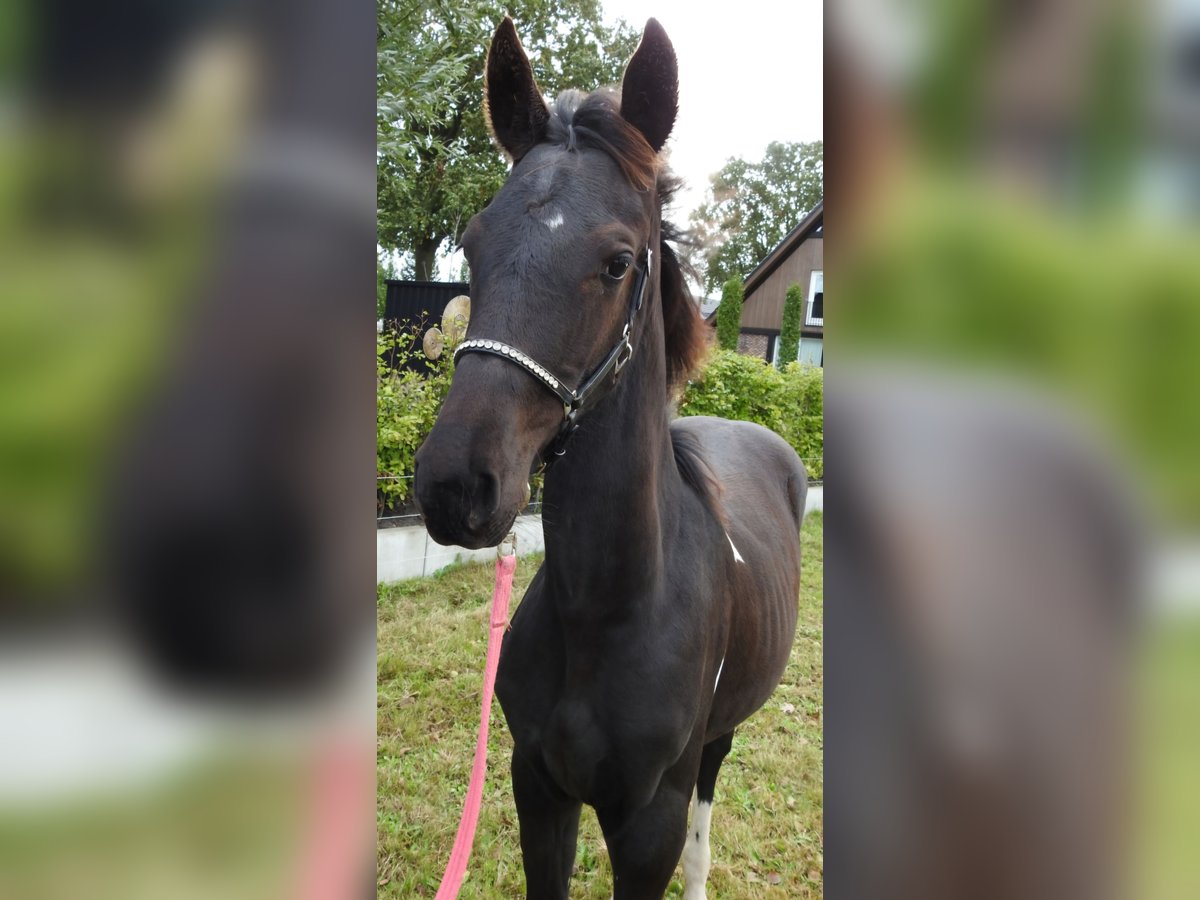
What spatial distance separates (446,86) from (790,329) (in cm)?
929

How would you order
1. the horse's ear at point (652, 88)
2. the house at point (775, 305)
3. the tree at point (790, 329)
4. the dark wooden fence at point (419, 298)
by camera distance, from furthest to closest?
1. the house at point (775, 305)
2. the tree at point (790, 329)
3. the dark wooden fence at point (419, 298)
4. the horse's ear at point (652, 88)

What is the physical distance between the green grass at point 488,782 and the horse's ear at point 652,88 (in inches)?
85.5

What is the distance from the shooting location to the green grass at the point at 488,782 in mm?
3178

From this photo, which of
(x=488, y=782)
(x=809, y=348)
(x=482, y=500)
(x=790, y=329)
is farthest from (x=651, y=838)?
(x=809, y=348)

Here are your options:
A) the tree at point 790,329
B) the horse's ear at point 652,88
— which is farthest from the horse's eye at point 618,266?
the tree at point 790,329

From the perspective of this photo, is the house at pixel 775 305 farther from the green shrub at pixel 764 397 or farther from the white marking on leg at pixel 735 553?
the white marking on leg at pixel 735 553

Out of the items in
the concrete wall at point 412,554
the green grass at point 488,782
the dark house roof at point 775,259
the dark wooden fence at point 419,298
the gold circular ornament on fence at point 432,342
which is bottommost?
the green grass at point 488,782

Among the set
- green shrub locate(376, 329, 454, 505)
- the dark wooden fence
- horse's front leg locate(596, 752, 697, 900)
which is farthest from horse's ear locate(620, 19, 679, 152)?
the dark wooden fence

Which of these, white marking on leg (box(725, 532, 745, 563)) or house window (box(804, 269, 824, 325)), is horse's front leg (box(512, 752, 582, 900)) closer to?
white marking on leg (box(725, 532, 745, 563))

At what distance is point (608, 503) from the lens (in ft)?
6.02

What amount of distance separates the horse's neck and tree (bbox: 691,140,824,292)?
1.80 ft
